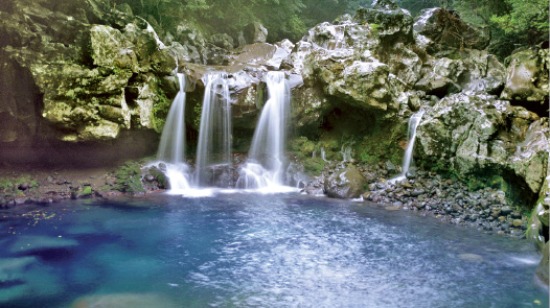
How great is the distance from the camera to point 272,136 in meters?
17.2

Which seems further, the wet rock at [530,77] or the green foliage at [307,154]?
the green foliage at [307,154]

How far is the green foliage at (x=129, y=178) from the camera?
14.5 m

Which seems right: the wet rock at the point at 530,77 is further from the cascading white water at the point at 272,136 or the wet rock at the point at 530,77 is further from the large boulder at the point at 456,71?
the cascading white water at the point at 272,136

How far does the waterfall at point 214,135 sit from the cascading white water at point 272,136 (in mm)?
1077

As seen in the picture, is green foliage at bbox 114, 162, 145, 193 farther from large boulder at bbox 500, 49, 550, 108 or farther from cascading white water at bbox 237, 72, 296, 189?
large boulder at bbox 500, 49, 550, 108

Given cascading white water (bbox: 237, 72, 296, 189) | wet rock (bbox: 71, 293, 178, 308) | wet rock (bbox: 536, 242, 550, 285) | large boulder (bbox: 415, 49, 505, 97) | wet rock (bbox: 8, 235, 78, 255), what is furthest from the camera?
large boulder (bbox: 415, 49, 505, 97)

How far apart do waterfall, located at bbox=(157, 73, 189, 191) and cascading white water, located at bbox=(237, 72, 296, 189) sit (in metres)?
2.54

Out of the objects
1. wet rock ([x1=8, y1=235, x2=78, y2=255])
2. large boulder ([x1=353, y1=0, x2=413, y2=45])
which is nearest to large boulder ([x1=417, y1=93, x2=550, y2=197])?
large boulder ([x1=353, y1=0, x2=413, y2=45])

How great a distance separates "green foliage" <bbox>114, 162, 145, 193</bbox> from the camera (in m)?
14.5

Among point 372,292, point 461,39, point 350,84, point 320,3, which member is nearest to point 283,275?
point 372,292

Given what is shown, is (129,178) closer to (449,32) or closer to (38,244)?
(38,244)

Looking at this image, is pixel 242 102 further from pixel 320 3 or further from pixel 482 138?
pixel 320 3

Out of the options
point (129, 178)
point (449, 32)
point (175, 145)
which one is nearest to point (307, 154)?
point (175, 145)

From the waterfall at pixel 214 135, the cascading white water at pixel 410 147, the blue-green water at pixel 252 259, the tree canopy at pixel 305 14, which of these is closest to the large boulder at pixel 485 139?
the cascading white water at pixel 410 147
